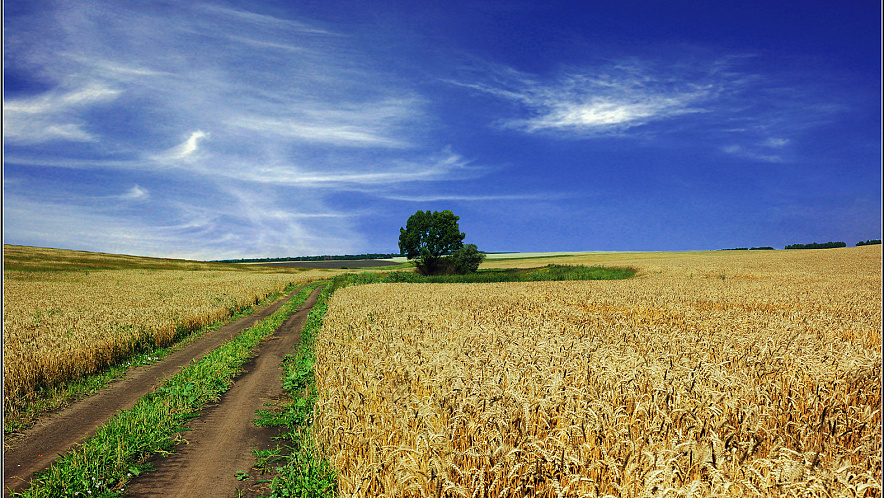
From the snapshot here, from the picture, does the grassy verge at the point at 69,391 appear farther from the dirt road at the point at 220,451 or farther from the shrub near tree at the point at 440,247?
the shrub near tree at the point at 440,247

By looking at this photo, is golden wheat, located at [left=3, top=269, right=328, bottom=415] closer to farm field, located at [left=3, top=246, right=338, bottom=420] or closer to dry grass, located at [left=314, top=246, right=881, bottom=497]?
farm field, located at [left=3, top=246, right=338, bottom=420]

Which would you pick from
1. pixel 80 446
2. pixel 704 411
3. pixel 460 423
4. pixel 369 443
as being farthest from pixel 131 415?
pixel 704 411

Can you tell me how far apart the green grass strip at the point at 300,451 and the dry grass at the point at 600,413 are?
0.34m

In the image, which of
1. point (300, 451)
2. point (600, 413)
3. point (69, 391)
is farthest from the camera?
point (69, 391)

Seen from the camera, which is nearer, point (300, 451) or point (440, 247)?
point (300, 451)

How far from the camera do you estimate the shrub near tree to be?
72500mm

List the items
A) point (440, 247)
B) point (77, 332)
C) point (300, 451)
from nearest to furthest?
point (300, 451) < point (77, 332) < point (440, 247)

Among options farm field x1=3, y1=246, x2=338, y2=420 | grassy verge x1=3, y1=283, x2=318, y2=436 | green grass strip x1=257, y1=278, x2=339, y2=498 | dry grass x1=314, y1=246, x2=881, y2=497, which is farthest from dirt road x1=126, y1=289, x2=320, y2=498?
farm field x1=3, y1=246, x2=338, y2=420

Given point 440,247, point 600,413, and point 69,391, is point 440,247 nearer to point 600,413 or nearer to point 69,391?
point 69,391

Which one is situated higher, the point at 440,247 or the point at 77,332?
the point at 440,247

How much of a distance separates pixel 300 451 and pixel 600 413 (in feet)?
14.3

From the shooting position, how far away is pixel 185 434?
7703 millimetres

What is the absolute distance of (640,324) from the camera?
12648 millimetres

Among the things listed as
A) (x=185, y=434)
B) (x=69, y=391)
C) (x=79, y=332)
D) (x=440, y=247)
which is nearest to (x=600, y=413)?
(x=185, y=434)
